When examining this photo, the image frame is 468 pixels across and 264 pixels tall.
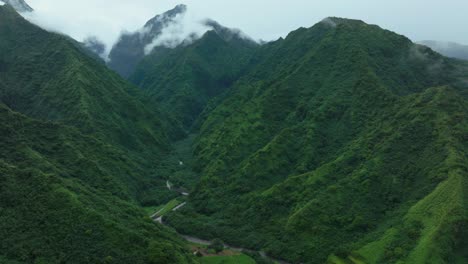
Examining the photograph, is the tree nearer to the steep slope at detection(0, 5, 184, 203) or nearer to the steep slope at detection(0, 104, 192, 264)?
the steep slope at detection(0, 104, 192, 264)

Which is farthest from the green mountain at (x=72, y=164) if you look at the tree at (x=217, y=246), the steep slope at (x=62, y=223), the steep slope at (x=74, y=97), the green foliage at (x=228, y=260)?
the tree at (x=217, y=246)

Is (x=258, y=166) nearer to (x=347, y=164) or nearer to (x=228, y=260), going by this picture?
(x=347, y=164)

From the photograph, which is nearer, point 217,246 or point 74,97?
point 217,246

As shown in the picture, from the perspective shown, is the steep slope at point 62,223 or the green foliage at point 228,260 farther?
the green foliage at point 228,260

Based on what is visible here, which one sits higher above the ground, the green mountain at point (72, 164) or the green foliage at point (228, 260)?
the green mountain at point (72, 164)

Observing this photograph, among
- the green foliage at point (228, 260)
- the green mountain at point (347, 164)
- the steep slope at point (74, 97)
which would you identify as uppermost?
the steep slope at point (74, 97)

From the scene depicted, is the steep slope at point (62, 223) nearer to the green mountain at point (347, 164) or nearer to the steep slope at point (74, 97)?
the green mountain at point (347, 164)

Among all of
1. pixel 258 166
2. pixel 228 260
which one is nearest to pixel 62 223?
pixel 228 260
